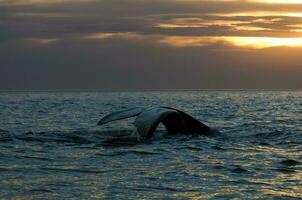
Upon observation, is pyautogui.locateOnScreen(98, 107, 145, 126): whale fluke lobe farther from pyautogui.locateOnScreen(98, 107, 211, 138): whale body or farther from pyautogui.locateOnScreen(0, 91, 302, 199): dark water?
pyautogui.locateOnScreen(0, 91, 302, 199): dark water

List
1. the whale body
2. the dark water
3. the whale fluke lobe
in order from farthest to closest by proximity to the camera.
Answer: the whale fluke lobe
the whale body
the dark water

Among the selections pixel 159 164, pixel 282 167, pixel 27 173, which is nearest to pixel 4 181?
pixel 27 173

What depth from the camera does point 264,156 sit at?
13438 mm

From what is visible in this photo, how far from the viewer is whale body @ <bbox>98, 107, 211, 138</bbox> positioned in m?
13.3

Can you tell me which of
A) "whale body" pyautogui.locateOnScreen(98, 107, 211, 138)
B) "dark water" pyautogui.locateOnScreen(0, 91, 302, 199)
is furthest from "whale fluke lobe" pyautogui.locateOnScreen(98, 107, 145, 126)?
"dark water" pyautogui.locateOnScreen(0, 91, 302, 199)

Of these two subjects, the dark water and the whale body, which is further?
the whale body

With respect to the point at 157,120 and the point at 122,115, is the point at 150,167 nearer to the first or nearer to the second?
the point at 157,120

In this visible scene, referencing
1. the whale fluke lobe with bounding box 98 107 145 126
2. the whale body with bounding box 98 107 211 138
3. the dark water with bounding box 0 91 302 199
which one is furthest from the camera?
the whale fluke lobe with bounding box 98 107 145 126

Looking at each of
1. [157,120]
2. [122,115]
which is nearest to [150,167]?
[157,120]

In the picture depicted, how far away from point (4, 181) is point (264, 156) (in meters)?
6.35

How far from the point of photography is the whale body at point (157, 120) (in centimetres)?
1326

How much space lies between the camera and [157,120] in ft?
43.8

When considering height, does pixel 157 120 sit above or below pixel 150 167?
above

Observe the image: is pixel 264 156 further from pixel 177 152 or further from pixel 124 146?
pixel 124 146
